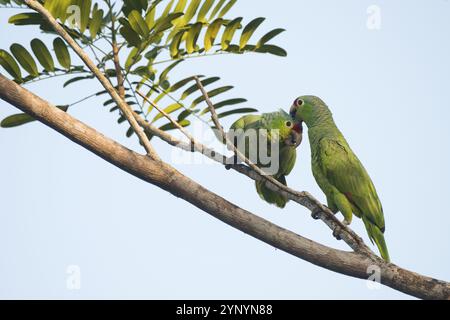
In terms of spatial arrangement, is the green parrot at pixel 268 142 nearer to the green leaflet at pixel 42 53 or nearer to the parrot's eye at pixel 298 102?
the parrot's eye at pixel 298 102

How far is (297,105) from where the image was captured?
193 inches

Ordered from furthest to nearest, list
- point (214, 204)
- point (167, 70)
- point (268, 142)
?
1. point (268, 142)
2. point (167, 70)
3. point (214, 204)

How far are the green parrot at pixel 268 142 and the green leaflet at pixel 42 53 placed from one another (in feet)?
4.72

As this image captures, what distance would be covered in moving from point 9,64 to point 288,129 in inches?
84.7

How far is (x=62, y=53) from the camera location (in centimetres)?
412

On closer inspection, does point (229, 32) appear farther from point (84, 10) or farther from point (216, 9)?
point (84, 10)

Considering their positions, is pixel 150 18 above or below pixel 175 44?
above

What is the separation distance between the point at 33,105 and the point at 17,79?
847 mm

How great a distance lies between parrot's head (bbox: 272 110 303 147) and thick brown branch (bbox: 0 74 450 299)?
3.68 ft

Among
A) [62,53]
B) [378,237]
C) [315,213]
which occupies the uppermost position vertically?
[62,53]

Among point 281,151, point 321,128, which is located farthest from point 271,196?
point 321,128
